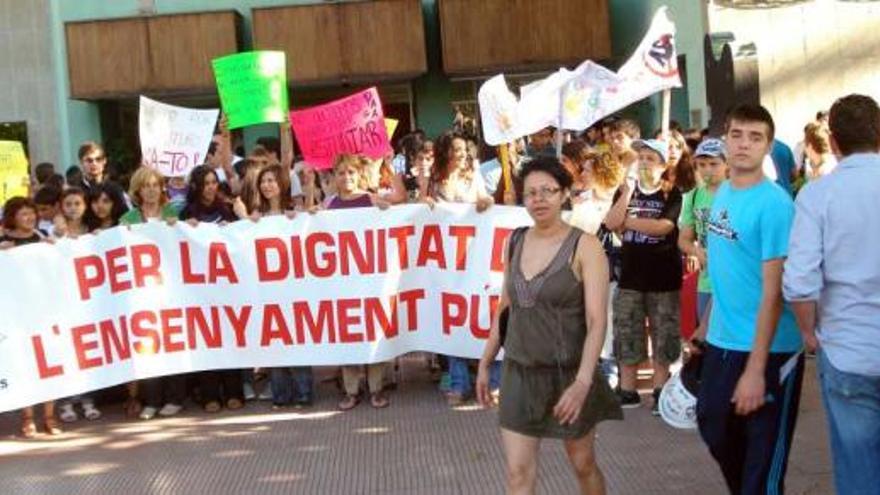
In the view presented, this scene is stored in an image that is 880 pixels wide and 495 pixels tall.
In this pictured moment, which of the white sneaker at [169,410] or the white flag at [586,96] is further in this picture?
the white flag at [586,96]

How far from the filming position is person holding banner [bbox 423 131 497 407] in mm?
7992

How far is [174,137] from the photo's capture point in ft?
31.3

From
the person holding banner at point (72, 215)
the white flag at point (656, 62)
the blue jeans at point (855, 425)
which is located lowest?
the blue jeans at point (855, 425)

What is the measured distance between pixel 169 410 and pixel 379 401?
1508 millimetres

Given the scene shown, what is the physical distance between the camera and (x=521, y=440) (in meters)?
4.48

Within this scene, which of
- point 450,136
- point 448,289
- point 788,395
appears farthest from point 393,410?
point 788,395

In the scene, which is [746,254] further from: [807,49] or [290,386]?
[807,49]

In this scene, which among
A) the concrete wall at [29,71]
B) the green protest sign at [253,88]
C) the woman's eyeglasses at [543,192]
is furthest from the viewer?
the concrete wall at [29,71]

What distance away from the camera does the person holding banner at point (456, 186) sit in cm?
799

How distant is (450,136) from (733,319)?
4015 mm

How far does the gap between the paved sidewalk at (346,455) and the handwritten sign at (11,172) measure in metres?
2.86

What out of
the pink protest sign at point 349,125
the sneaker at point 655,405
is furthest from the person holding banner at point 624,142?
the pink protest sign at point 349,125

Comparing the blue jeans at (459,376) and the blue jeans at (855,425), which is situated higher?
the blue jeans at (855,425)

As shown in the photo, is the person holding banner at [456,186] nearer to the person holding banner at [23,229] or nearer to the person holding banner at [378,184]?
the person holding banner at [378,184]
